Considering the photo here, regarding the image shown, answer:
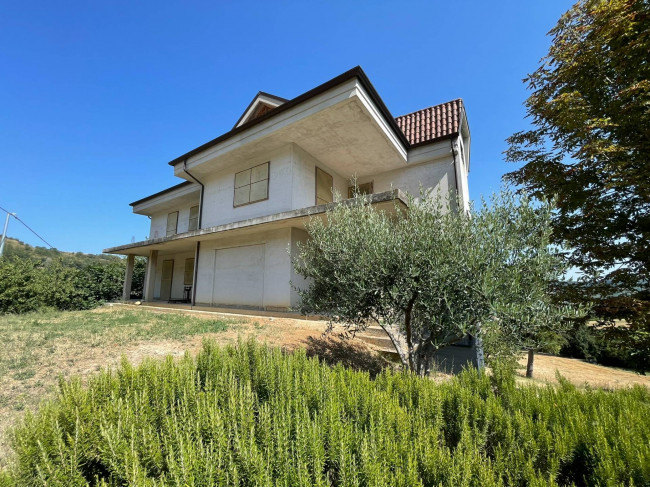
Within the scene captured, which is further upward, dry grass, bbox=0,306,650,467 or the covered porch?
the covered porch

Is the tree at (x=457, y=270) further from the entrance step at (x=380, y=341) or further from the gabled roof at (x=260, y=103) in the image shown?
the gabled roof at (x=260, y=103)

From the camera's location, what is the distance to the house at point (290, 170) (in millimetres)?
9078

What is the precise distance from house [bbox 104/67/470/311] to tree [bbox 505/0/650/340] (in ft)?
11.1

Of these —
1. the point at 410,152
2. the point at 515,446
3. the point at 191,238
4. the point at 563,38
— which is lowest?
the point at 515,446

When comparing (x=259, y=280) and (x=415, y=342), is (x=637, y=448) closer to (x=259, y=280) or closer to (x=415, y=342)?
(x=415, y=342)

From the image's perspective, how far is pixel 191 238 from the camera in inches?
519

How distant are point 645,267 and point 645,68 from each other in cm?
453

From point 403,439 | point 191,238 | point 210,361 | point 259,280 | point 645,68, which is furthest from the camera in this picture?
point 191,238

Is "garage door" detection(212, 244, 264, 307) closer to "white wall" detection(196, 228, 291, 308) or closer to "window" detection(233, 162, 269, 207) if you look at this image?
"white wall" detection(196, 228, 291, 308)

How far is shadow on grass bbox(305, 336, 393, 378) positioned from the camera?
6.49m

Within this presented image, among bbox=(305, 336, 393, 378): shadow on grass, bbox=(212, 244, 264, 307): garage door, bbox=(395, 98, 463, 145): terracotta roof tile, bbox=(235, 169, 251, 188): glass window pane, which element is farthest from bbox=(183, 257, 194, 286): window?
bbox=(395, 98, 463, 145): terracotta roof tile

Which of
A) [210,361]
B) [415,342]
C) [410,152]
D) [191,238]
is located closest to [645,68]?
[410,152]

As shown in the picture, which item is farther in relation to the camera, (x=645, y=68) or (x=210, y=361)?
(x=645, y=68)

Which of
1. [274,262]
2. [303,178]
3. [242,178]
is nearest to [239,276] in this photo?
[274,262]
